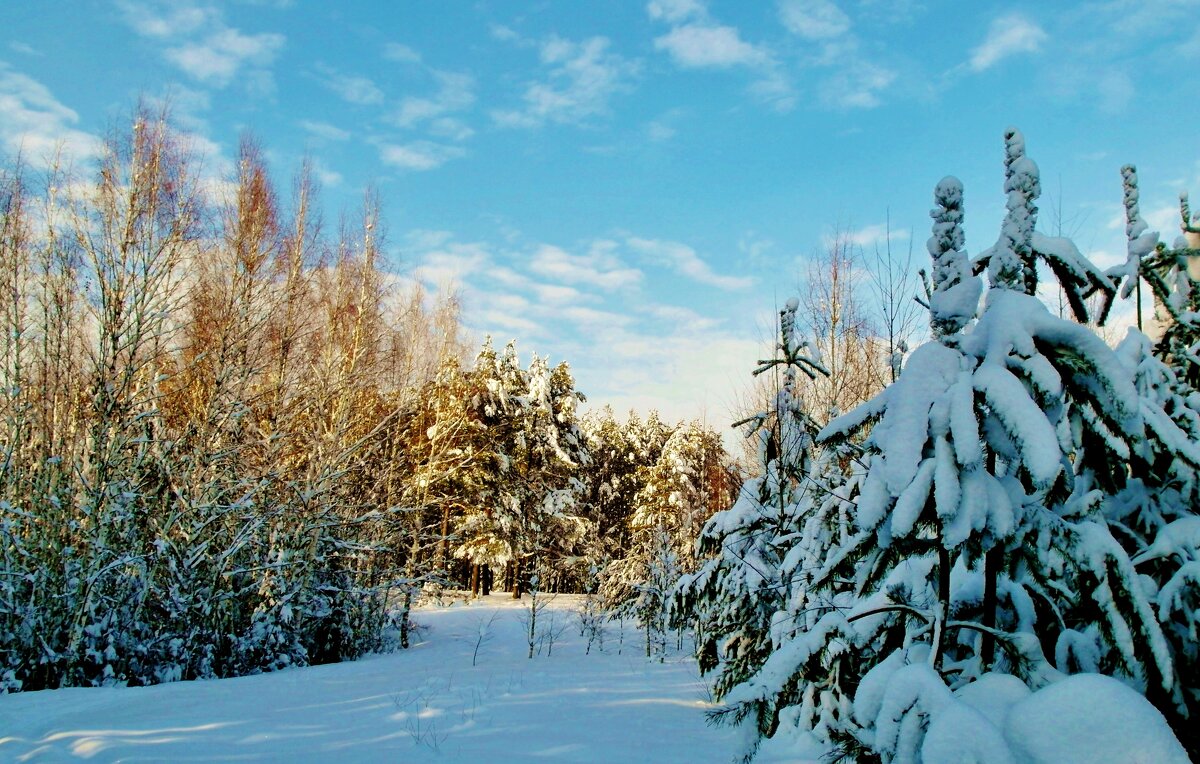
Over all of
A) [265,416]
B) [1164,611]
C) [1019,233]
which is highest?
[265,416]

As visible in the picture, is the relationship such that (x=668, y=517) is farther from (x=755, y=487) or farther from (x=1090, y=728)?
(x=1090, y=728)

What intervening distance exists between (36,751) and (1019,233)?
6599 mm

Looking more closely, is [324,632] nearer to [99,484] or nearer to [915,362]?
[99,484]

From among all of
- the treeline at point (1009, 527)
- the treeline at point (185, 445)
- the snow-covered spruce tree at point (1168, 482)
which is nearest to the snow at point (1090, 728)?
the treeline at point (1009, 527)

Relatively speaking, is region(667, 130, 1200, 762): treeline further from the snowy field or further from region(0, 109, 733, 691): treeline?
region(0, 109, 733, 691): treeline

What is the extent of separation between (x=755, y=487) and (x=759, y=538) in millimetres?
586

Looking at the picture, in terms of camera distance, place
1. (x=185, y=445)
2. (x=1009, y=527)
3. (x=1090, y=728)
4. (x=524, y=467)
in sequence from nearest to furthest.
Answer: (x=1090, y=728)
(x=1009, y=527)
(x=185, y=445)
(x=524, y=467)

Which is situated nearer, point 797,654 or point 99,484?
point 797,654

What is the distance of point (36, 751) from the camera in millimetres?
4801

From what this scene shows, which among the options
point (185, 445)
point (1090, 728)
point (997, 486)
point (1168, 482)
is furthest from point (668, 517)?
point (1090, 728)

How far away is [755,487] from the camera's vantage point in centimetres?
685

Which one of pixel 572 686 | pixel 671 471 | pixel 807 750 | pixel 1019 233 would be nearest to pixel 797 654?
pixel 1019 233

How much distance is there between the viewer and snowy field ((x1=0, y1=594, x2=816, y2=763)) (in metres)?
5.04

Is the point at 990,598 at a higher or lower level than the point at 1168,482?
lower
